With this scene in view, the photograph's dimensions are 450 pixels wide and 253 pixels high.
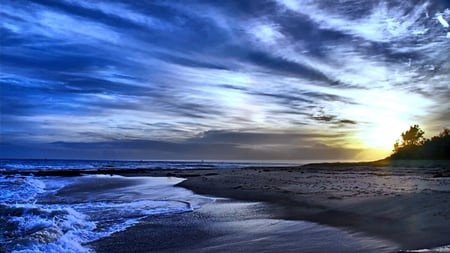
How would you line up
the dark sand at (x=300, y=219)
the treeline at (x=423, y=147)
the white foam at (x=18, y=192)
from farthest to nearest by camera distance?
the treeline at (x=423, y=147) → the white foam at (x=18, y=192) → the dark sand at (x=300, y=219)

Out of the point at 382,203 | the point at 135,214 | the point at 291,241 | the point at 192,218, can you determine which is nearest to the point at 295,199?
the point at 382,203

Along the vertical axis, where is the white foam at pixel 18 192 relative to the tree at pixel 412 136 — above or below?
below

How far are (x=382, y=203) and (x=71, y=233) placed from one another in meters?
10.3

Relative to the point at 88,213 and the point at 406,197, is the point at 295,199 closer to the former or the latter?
the point at 406,197

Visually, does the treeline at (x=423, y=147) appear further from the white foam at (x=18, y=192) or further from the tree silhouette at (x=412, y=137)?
the white foam at (x=18, y=192)

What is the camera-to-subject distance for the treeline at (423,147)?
57.8 meters

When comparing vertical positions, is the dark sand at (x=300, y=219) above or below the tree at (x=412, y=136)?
below

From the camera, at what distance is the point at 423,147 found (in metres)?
63.7

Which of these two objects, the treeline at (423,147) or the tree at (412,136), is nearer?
the treeline at (423,147)

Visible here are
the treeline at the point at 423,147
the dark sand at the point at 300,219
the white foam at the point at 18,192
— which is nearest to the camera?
the dark sand at the point at 300,219

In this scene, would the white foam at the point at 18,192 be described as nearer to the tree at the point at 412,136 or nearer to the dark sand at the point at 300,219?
the dark sand at the point at 300,219

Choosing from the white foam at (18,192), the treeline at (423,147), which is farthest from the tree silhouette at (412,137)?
the white foam at (18,192)

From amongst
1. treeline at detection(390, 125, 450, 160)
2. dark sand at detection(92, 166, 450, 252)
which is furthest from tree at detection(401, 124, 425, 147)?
dark sand at detection(92, 166, 450, 252)

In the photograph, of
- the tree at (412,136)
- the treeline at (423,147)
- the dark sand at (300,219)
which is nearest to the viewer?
the dark sand at (300,219)
